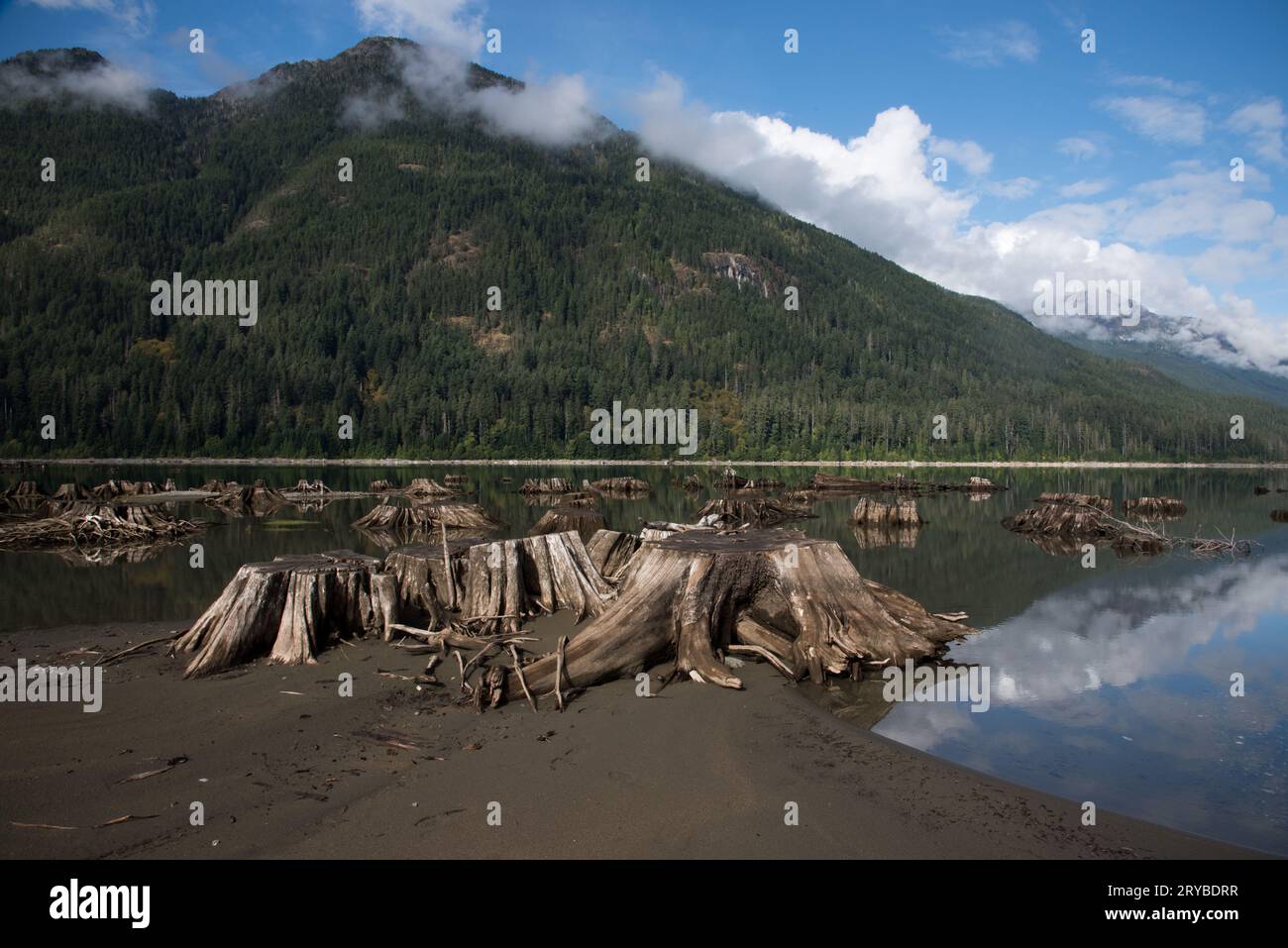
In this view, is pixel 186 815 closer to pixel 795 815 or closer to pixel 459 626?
pixel 795 815

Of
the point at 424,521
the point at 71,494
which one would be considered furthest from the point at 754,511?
the point at 71,494

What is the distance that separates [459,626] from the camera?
10.0 metres

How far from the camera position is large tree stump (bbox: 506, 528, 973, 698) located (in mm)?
8469

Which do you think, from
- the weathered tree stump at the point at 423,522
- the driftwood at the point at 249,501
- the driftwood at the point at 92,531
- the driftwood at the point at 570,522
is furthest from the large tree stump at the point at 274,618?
the driftwood at the point at 249,501

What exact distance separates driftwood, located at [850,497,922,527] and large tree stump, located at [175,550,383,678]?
23669mm

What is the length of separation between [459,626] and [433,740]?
3.57 metres

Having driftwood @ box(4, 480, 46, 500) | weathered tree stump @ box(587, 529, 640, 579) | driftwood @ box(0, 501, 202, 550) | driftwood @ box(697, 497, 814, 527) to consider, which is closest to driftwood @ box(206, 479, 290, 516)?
driftwood @ box(4, 480, 46, 500)

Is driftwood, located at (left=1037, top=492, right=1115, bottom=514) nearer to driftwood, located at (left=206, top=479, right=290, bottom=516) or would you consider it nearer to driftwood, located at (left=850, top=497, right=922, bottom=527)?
driftwood, located at (left=850, top=497, right=922, bottom=527)

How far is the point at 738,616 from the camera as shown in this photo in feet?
31.7

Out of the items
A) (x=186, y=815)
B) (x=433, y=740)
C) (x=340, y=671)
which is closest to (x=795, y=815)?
(x=433, y=740)

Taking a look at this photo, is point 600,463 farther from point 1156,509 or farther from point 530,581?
point 530,581

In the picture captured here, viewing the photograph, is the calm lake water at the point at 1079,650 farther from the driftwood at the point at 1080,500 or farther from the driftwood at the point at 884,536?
the driftwood at the point at 1080,500

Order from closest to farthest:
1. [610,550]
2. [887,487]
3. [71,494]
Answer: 1. [610,550]
2. [71,494]
3. [887,487]

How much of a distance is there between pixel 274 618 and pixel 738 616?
5816 mm
